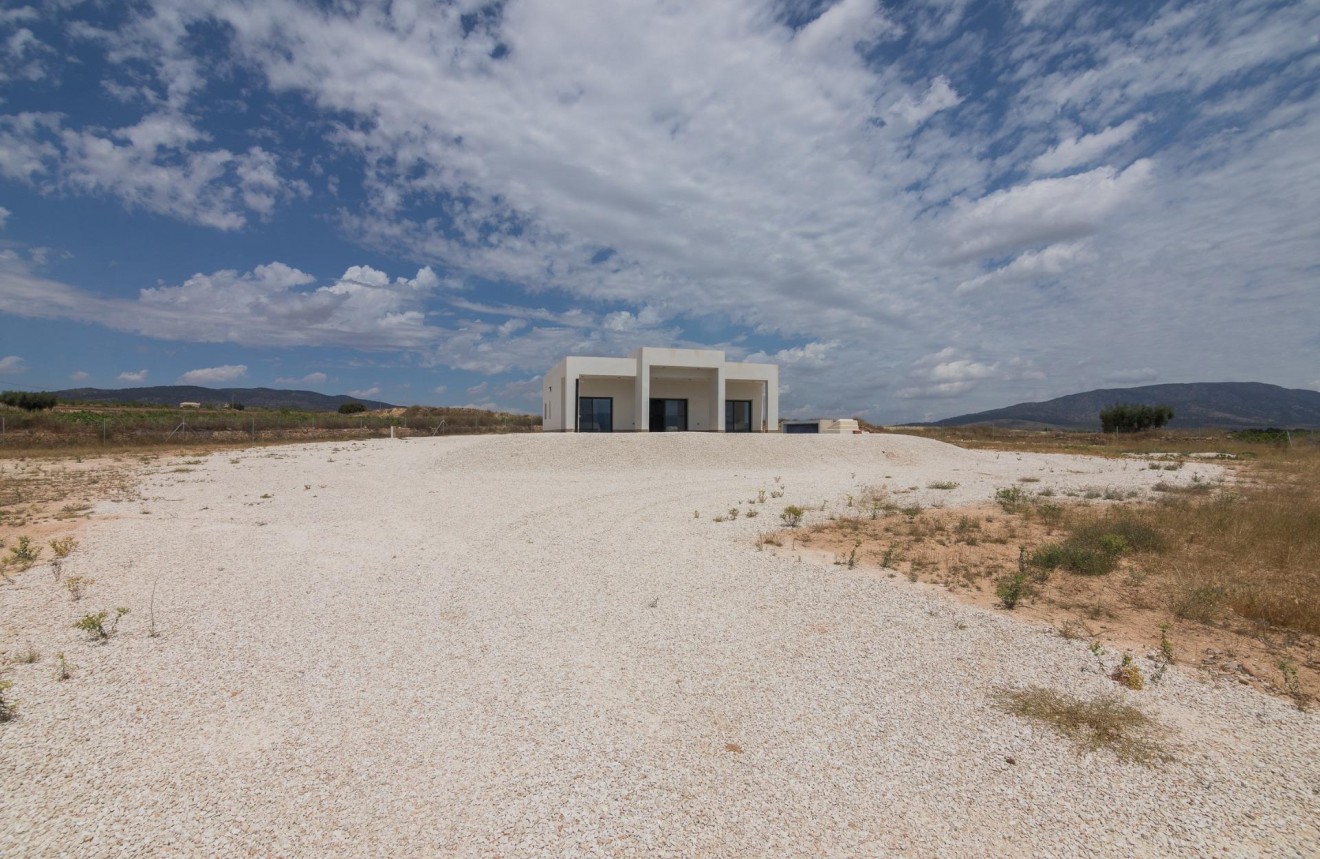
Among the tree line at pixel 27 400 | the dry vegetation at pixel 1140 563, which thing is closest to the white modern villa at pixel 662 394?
the dry vegetation at pixel 1140 563

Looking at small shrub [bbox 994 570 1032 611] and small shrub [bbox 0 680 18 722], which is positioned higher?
small shrub [bbox 994 570 1032 611]

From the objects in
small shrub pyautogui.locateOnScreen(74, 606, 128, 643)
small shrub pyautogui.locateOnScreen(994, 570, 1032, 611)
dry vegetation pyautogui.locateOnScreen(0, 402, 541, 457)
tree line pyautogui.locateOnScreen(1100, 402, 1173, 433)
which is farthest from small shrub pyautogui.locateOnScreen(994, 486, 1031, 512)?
tree line pyautogui.locateOnScreen(1100, 402, 1173, 433)

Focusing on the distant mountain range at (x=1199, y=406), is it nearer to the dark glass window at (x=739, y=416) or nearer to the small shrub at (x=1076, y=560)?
the dark glass window at (x=739, y=416)

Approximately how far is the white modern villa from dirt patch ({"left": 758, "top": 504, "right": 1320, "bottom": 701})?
18.1 m

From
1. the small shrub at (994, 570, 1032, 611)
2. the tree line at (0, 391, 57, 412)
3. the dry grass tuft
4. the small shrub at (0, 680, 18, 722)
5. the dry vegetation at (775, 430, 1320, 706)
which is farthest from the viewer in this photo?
the tree line at (0, 391, 57, 412)

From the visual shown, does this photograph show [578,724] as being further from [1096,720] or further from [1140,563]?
[1140,563]

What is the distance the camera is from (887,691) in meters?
4.23

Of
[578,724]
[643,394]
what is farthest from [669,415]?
[578,724]

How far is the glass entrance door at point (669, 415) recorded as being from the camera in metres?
30.7

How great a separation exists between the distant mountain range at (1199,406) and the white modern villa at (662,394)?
374 feet

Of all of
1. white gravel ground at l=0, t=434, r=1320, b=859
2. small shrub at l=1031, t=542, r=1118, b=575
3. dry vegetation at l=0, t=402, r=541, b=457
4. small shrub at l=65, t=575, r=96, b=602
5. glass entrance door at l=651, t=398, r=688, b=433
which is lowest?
white gravel ground at l=0, t=434, r=1320, b=859

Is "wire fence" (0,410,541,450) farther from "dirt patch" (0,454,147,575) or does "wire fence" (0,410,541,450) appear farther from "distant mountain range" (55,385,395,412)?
"distant mountain range" (55,385,395,412)

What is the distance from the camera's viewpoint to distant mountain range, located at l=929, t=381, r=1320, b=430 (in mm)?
139875

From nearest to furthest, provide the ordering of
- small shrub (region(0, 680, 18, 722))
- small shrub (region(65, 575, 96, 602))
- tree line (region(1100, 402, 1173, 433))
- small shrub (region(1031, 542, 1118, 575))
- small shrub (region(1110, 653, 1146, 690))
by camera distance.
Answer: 1. small shrub (region(0, 680, 18, 722))
2. small shrub (region(1110, 653, 1146, 690))
3. small shrub (region(65, 575, 96, 602))
4. small shrub (region(1031, 542, 1118, 575))
5. tree line (region(1100, 402, 1173, 433))
